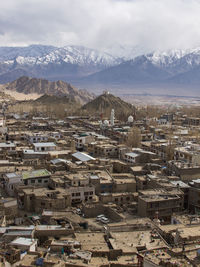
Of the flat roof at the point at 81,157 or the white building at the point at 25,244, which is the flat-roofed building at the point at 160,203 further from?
the flat roof at the point at 81,157

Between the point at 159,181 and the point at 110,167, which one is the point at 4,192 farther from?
the point at 159,181

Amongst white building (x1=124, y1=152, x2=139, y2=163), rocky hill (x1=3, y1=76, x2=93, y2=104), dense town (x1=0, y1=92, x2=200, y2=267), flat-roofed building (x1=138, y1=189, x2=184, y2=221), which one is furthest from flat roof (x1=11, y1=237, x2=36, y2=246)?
rocky hill (x1=3, y1=76, x2=93, y2=104)

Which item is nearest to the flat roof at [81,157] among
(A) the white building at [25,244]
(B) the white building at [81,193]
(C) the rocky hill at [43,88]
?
(B) the white building at [81,193]

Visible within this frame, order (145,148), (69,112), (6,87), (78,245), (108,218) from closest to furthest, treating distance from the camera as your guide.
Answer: (78,245) → (108,218) → (145,148) → (69,112) → (6,87)

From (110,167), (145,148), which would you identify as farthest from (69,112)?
(110,167)

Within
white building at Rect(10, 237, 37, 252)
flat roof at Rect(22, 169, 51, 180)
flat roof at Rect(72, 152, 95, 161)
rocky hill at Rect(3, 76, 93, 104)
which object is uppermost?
rocky hill at Rect(3, 76, 93, 104)

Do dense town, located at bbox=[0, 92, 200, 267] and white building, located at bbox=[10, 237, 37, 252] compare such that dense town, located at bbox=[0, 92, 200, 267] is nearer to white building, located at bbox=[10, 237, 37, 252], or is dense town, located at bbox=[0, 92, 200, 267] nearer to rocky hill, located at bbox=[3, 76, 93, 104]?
white building, located at bbox=[10, 237, 37, 252]

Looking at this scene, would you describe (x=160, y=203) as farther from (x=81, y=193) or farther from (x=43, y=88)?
(x=43, y=88)

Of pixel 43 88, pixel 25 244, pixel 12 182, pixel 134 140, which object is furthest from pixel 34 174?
pixel 43 88

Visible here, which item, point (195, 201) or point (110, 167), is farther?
point (110, 167)
